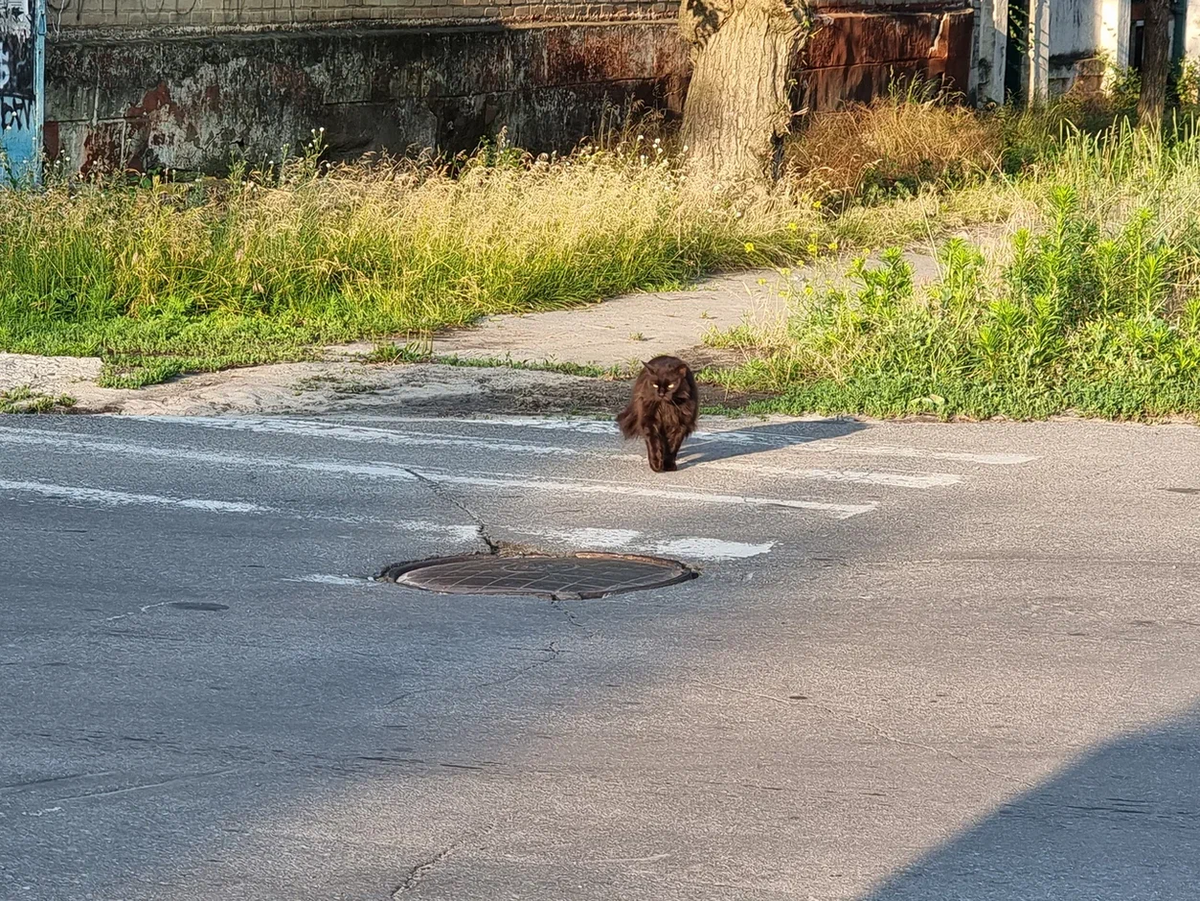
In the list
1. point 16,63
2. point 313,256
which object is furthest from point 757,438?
point 16,63

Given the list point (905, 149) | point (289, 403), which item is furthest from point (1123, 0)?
point (289, 403)

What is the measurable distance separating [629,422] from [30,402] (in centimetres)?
401

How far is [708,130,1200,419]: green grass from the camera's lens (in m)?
10.8

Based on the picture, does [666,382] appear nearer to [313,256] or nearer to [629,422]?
[629,422]

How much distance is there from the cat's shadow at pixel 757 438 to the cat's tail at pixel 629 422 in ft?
1.43

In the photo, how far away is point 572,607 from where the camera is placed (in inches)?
270

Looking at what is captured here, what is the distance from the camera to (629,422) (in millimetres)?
9109

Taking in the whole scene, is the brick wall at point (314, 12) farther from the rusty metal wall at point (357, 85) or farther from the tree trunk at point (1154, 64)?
the tree trunk at point (1154, 64)

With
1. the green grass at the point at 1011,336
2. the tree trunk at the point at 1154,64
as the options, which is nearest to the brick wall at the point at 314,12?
the green grass at the point at 1011,336

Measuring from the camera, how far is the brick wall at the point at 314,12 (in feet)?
54.2

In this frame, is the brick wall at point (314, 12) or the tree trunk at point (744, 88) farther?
the tree trunk at point (744, 88)

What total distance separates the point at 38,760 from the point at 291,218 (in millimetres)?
9999

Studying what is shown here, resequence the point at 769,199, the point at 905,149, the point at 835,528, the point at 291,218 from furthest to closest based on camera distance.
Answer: the point at 905,149, the point at 769,199, the point at 291,218, the point at 835,528

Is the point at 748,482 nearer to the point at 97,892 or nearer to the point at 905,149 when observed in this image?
the point at 97,892
